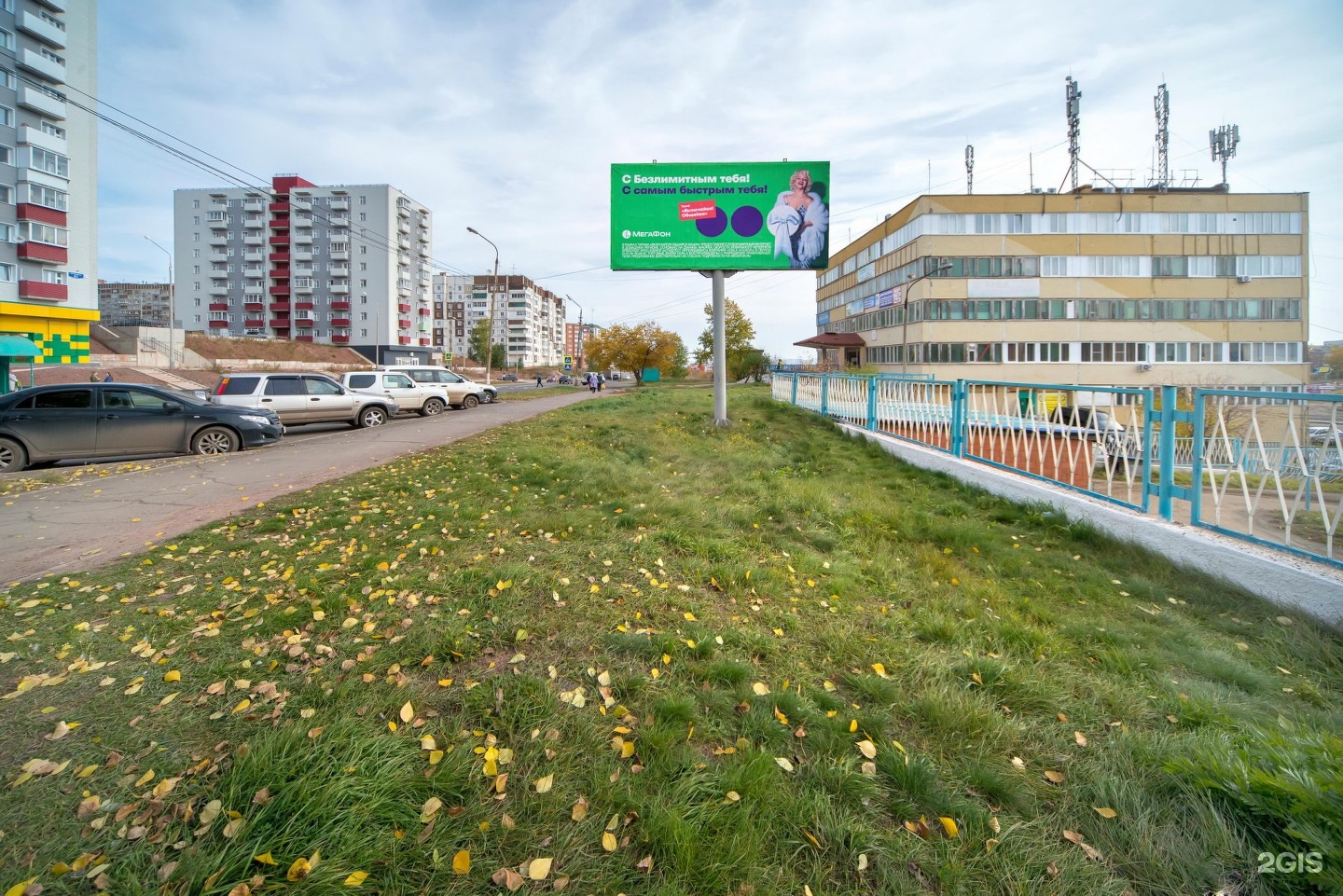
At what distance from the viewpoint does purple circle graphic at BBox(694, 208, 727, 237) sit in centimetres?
1515

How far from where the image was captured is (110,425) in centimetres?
1170

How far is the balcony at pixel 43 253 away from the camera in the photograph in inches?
1396

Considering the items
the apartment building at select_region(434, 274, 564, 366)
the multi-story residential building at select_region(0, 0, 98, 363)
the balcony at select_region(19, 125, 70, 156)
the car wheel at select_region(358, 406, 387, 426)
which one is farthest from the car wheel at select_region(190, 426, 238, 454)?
the apartment building at select_region(434, 274, 564, 366)

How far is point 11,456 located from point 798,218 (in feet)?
52.9

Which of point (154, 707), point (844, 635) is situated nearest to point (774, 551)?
point (844, 635)

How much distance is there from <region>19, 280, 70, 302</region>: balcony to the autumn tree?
44.1m

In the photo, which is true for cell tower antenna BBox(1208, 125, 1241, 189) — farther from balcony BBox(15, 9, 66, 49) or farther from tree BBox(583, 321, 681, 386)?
balcony BBox(15, 9, 66, 49)

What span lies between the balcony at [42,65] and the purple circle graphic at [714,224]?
42730 mm

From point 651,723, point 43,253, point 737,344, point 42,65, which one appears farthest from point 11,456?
point 737,344

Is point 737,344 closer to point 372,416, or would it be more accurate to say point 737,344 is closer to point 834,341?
point 834,341

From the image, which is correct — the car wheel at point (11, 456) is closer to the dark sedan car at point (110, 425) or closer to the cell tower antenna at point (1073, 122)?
the dark sedan car at point (110, 425)

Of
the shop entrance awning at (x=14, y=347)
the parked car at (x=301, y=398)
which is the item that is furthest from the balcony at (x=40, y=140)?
the parked car at (x=301, y=398)

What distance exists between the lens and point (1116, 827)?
2.31m

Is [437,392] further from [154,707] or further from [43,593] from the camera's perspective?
[154,707]
